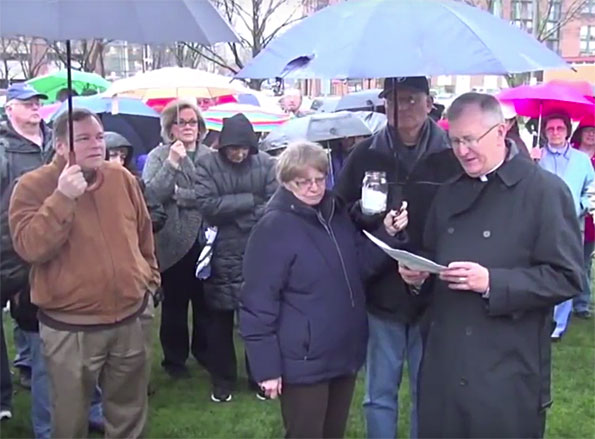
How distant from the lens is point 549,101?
22.1 feet

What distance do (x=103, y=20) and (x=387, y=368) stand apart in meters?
2.07

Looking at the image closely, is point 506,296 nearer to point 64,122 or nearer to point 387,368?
point 387,368

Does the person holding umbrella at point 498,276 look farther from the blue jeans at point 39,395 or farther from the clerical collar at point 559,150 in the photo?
the clerical collar at point 559,150

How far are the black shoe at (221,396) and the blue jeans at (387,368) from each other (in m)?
1.55

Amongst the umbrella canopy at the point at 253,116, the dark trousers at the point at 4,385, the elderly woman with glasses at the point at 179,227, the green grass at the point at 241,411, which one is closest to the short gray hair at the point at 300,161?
the elderly woman with glasses at the point at 179,227

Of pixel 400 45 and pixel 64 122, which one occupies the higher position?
pixel 400 45

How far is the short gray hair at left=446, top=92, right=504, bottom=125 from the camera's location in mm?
2891

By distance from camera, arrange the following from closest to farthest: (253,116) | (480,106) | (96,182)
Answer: (480,106) → (96,182) → (253,116)

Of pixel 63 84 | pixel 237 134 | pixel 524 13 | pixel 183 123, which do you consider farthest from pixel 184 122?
pixel 524 13

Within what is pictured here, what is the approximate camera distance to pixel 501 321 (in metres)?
2.88

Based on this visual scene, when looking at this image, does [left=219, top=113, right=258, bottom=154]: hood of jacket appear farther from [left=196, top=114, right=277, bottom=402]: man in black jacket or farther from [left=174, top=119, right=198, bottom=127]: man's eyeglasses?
[left=174, top=119, right=198, bottom=127]: man's eyeglasses

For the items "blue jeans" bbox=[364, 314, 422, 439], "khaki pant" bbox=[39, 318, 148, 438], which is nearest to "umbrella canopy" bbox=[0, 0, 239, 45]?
"khaki pant" bbox=[39, 318, 148, 438]

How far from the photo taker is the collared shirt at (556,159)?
21.2 feet

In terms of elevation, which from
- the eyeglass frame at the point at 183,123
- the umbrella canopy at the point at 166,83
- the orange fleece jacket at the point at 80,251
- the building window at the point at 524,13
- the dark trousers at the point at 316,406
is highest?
the building window at the point at 524,13
